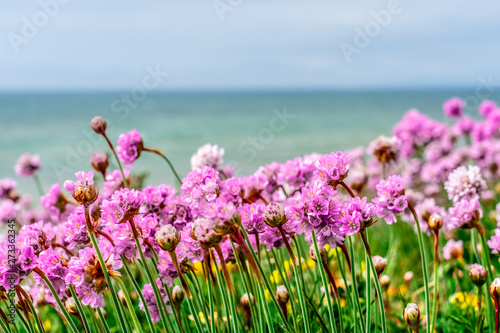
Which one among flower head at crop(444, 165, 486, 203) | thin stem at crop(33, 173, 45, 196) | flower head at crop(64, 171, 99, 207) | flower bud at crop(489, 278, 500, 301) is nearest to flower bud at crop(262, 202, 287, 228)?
flower head at crop(64, 171, 99, 207)

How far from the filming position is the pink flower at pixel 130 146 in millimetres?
2195

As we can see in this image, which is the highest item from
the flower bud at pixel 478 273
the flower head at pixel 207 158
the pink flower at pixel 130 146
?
the pink flower at pixel 130 146

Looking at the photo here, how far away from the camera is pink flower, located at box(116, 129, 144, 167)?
220 cm

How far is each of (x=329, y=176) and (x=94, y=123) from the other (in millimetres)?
1229

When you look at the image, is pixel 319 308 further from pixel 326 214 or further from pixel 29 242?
pixel 29 242

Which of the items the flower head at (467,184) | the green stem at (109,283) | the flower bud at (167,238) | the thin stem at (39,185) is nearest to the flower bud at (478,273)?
the flower head at (467,184)

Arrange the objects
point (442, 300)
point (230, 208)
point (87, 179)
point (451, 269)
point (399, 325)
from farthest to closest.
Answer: point (451, 269) → point (442, 300) → point (399, 325) → point (87, 179) → point (230, 208)

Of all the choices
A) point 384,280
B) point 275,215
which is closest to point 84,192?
point 275,215

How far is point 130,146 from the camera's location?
2217mm

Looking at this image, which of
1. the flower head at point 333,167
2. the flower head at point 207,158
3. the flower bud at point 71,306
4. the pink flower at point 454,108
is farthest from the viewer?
the pink flower at point 454,108

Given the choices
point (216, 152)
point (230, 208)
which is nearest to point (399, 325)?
point (216, 152)

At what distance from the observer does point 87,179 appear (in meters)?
1.32

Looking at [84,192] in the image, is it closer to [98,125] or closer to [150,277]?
[150,277]

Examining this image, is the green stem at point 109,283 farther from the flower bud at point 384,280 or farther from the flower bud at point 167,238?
the flower bud at point 384,280
